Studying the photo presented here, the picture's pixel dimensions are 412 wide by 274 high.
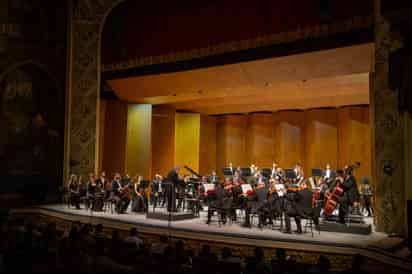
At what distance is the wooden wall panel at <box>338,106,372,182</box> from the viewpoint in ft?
54.5

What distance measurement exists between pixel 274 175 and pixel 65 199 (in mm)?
7945

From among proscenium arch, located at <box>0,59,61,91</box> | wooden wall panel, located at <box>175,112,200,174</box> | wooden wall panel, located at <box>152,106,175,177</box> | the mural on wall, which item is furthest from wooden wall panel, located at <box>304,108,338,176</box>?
proscenium arch, located at <box>0,59,61,91</box>

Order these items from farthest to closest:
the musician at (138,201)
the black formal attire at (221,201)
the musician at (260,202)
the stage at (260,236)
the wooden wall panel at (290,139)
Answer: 1. the wooden wall panel at (290,139)
2. the musician at (138,201)
3. the black formal attire at (221,201)
4. the musician at (260,202)
5. the stage at (260,236)

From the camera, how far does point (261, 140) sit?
1983 cm

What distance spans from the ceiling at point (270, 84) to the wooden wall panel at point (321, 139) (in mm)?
737

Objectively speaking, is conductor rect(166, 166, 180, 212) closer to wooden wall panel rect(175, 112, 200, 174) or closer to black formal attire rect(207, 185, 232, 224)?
black formal attire rect(207, 185, 232, 224)

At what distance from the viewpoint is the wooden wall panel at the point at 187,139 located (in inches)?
796

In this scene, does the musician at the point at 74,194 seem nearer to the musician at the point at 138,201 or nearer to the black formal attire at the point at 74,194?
the black formal attire at the point at 74,194

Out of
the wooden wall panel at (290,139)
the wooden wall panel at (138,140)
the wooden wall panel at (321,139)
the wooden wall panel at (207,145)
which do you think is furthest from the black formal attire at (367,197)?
the wooden wall panel at (207,145)

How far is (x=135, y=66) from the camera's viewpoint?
1577 centimetres

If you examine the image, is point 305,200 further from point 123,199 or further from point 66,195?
point 66,195

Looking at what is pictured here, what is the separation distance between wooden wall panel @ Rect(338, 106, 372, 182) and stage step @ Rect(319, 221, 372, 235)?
7.39 m

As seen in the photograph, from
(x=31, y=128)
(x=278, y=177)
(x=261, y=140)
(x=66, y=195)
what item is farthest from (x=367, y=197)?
(x=31, y=128)

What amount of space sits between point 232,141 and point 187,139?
7.46ft
